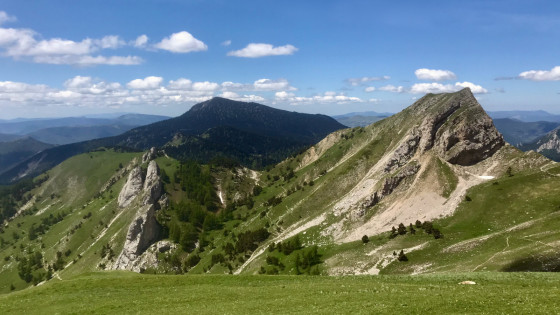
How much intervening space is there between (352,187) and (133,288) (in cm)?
11380

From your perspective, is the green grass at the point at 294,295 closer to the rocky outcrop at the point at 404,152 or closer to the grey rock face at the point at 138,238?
the rocky outcrop at the point at 404,152

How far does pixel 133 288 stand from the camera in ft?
176

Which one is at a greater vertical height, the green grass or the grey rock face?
the green grass

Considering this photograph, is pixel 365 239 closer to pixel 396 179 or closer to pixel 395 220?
pixel 395 220

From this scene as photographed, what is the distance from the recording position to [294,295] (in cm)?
4159

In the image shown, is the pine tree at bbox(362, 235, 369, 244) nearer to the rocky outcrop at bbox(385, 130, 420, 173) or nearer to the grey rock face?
the rocky outcrop at bbox(385, 130, 420, 173)

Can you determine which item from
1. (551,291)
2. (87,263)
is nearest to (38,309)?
(551,291)

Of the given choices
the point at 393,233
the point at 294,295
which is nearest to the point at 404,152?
the point at 393,233

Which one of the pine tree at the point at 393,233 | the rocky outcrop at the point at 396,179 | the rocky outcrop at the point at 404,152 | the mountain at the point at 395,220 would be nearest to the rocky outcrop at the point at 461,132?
the mountain at the point at 395,220

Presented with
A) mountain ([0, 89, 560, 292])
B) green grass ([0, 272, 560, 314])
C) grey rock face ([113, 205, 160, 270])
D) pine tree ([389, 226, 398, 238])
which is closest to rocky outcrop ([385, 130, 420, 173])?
mountain ([0, 89, 560, 292])

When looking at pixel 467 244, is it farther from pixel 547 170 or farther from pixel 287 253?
pixel 287 253

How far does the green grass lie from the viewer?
3033 cm

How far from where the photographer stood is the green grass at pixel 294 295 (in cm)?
3033

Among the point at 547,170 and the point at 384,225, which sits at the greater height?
the point at 547,170
